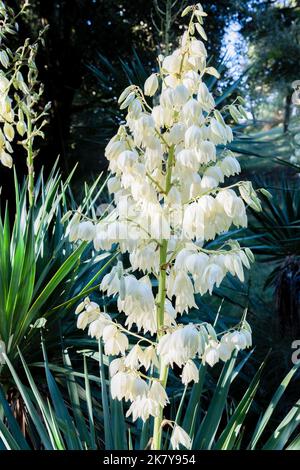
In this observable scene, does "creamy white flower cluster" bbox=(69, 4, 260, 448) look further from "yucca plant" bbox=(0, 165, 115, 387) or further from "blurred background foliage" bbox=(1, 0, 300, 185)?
"blurred background foliage" bbox=(1, 0, 300, 185)

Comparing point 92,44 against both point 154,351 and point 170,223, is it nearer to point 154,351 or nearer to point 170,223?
point 170,223

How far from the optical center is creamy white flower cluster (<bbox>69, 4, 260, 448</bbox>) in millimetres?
1102

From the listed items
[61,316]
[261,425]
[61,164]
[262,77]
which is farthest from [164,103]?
[262,77]

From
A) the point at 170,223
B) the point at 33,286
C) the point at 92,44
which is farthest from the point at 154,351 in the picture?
the point at 92,44

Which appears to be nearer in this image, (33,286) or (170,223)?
(170,223)

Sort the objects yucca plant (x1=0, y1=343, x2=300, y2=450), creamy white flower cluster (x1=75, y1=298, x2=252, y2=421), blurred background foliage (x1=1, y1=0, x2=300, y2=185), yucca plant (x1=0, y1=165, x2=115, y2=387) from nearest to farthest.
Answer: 1. creamy white flower cluster (x1=75, y1=298, x2=252, y2=421)
2. yucca plant (x1=0, y1=343, x2=300, y2=450)
3. yucca plant (x1=0, y1=165, x2=115, y2=387)
4. blurred background foliage (x1=1, y1=0, x2=300, y2=185)

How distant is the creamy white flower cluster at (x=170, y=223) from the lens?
1.10 metres

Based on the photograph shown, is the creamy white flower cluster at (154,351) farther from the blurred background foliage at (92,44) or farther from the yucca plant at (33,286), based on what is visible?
the blurred background foliage at (92,44)

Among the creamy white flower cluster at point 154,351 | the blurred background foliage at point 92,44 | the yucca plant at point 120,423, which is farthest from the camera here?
the blurred background foliage at point 92,44

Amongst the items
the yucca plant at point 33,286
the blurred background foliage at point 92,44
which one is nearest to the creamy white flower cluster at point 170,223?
the yucca plant at point 33,286

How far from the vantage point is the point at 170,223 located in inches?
47.5

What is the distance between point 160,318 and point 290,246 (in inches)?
75.4

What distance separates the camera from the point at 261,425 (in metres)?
1.38

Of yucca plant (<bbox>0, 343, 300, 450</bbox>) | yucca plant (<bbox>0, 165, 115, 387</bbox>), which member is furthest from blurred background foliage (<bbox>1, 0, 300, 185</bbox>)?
yucca plant (<bbox>0, 343, 300, 450</bbox>)
